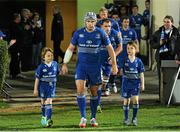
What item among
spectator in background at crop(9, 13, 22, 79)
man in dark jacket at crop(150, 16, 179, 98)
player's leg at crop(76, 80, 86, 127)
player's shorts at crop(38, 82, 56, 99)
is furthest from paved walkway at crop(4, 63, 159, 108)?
player's leg at crop(76, 80, 86, 127)

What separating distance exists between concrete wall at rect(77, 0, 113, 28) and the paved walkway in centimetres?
411

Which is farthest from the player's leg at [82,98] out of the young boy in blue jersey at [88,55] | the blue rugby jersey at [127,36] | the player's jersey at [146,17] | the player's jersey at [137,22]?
the player's jersey at [146,17]

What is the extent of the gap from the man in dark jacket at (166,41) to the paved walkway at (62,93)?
1226mm

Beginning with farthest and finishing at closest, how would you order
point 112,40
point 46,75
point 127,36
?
point 127,36 → point 112,40 → point 46,75

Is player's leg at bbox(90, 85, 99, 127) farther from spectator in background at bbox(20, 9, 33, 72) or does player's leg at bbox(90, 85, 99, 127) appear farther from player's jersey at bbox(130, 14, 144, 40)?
spectator in background at bbox(20, 9, 33, 72)

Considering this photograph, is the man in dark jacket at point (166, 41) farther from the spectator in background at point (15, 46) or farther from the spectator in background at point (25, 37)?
the spectator in background at point (25, 37)

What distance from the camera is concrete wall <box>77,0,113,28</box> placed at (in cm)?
2478

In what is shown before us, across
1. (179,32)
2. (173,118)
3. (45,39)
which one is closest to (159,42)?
(179,32)

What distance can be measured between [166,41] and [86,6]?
9731 mm

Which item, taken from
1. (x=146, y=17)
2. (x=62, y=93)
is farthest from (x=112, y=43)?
(x=146, y=17)

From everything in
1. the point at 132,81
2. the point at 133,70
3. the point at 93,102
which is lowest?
the point at 93,102

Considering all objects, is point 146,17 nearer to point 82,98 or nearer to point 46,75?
point 46,75

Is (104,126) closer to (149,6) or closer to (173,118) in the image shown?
(173,118)

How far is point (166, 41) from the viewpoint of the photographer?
50.8 feet
